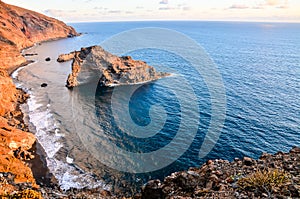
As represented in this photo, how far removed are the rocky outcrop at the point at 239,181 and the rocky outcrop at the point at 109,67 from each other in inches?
2578

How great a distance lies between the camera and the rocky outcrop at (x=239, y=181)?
37.1 ft

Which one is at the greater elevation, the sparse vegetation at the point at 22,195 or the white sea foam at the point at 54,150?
the sparse vegetation at the point at 22,195

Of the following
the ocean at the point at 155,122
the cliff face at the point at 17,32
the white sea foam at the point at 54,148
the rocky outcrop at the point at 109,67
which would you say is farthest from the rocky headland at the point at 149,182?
the cliff face at the point at 17,32

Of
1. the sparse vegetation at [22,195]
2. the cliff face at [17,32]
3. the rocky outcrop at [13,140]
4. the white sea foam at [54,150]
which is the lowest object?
the white sea foam at [54,150]

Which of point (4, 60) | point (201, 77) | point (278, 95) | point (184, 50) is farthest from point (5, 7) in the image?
point (278, 95)

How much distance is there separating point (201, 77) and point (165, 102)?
2393cm

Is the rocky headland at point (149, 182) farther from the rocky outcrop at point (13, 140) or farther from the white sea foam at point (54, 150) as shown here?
the white sea foam at point (54, 150)

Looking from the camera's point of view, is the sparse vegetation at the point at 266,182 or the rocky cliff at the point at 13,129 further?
the rocky cliff at the point at 13,129

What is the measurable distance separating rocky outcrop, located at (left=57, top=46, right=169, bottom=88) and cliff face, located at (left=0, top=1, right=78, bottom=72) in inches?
1486

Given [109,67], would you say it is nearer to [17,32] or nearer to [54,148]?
[54,148]

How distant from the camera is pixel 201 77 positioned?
79812mm

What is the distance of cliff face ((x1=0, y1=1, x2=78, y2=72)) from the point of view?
99750 millimetres

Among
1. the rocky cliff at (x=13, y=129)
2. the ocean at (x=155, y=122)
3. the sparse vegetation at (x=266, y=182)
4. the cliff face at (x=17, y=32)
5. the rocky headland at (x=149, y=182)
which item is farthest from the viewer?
the cliff face at (x=17, y=32)

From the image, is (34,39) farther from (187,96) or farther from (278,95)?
(278,95)
